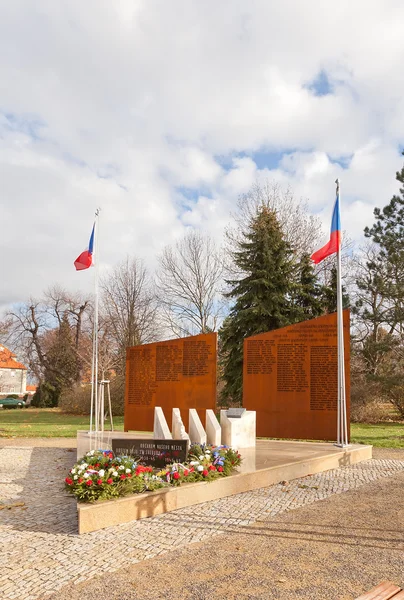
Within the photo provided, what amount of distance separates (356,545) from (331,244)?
763 cm

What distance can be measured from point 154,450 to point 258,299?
1618cm

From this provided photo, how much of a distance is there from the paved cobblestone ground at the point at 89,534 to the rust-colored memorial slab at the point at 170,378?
4603 millimetres

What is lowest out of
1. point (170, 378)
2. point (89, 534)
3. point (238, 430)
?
point (89, 534)

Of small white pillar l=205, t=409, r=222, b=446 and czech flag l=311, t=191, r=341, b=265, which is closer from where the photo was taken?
small white pillar l=205, t=409, r=222, b=446

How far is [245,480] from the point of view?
304 inches

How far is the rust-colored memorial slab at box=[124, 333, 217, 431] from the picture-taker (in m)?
13.2

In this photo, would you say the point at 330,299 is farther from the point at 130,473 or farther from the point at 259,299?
the point at 130,473

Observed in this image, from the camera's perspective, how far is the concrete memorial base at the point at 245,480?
5.86 m

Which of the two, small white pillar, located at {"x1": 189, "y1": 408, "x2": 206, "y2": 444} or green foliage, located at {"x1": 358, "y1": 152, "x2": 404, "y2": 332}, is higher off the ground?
green foliage, located at {"x1": 358, "y1": 152, "x2": 404, "y2": 332}

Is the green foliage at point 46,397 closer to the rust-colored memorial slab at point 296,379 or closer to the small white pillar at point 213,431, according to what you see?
the rust-colored memorial slab at point 296,379

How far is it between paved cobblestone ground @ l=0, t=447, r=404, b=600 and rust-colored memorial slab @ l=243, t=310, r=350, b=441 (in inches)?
108

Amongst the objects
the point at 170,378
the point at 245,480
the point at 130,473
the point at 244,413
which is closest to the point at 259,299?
the point at 170,378

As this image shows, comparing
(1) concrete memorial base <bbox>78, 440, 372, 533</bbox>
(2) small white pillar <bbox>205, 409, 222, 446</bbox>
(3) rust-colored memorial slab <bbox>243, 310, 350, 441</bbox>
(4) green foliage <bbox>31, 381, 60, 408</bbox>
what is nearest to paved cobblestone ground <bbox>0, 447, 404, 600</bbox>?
(1) concrete memorial base <bbox>78, 440, 372, 533</bbox>

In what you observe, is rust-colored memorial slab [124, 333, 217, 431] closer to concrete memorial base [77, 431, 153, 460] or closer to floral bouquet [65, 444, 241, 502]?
concrete memorial base [77, 431, 153, 460]
